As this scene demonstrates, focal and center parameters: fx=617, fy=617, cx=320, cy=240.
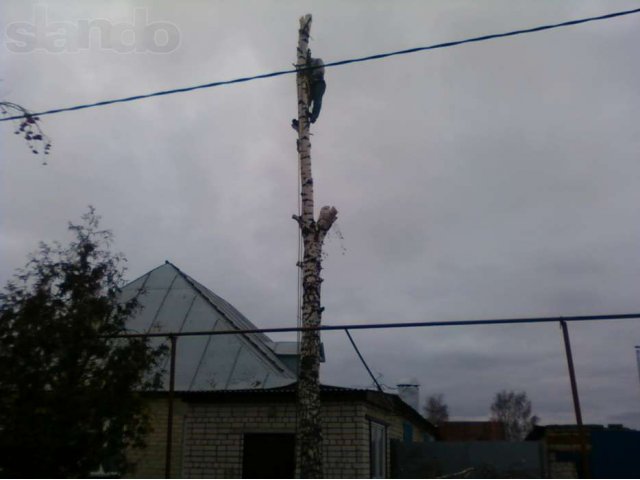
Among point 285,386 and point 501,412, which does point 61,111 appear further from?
point 501,412

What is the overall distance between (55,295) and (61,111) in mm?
2120

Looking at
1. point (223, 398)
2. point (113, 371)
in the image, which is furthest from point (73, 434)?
point (223, 398)

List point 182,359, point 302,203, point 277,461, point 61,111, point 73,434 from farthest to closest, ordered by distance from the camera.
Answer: point 182,359 → point 277,461 → point 302,203 → point 61,111 → point 73,434

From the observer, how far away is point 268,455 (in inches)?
404

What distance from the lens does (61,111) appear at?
6.97 meters

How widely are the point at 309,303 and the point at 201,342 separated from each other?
5379mm

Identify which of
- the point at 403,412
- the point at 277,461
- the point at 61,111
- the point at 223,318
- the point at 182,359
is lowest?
the point at 277,461

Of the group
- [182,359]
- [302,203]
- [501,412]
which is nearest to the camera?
[302,203]

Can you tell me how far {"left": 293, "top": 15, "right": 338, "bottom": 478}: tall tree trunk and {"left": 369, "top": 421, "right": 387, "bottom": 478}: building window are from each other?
3.64 metres

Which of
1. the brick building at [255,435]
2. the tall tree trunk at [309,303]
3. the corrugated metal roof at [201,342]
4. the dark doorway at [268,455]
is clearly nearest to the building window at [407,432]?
the brick building at [255,435]

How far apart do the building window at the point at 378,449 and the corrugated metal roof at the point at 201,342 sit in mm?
1720

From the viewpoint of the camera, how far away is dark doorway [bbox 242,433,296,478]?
10.1m

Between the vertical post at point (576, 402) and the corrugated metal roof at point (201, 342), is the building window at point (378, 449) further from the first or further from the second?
the vertical post at point (576, 402)

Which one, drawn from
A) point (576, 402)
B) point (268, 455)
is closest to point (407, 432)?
point (268, 455)
